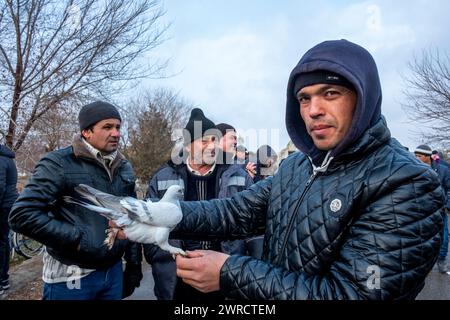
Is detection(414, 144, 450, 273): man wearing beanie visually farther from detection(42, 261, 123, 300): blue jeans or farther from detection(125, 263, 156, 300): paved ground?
A: detection(42, 261, 123, 300): blue jeans

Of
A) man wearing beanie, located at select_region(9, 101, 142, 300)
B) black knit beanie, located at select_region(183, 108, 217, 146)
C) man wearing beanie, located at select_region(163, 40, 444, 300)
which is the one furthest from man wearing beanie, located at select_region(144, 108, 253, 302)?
man wearing beanie, located at select_region(163, 40, 444, 300)

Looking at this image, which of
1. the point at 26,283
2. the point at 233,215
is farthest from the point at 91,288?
the point at 26,283

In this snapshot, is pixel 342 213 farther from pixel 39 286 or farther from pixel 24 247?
pixel 24 247

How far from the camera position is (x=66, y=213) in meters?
2.75

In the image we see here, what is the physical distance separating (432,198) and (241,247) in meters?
2.37

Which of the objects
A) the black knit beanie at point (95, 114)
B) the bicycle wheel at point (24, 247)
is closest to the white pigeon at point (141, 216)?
the black knit beanie at point (95, 114)

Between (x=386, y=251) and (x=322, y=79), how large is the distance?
0.68 meters

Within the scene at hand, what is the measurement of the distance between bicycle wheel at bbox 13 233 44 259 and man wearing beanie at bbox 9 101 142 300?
5.34 m

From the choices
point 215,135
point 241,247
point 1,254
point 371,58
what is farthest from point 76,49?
point 371,58

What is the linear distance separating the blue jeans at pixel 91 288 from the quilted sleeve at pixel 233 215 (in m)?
1.53

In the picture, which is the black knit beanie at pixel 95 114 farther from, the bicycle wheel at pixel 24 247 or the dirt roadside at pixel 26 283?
the bicycle wheel at pixel 24 247

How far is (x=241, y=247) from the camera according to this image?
11.0 feet

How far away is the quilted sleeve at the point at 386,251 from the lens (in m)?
1.13

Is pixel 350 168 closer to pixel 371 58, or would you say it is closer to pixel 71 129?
pixel 371 58
